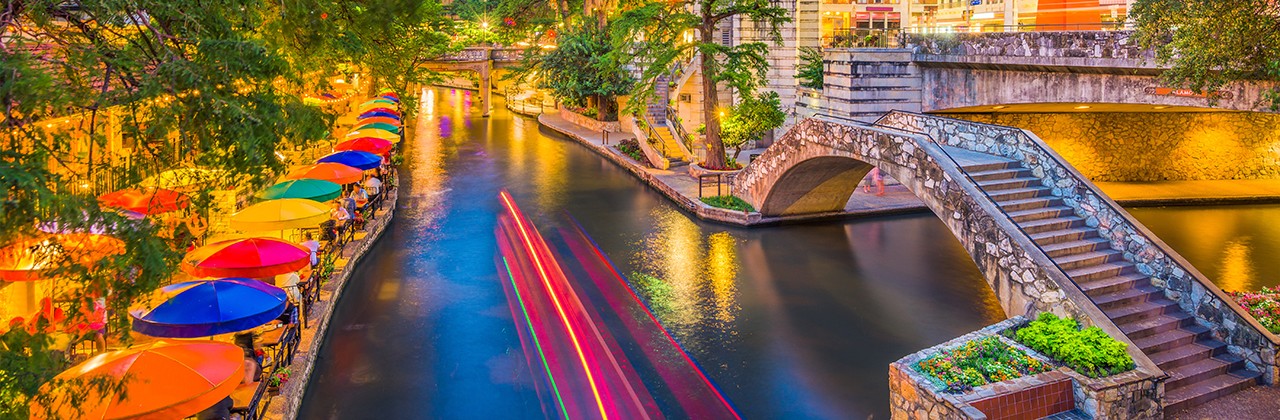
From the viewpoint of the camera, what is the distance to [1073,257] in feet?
52.6

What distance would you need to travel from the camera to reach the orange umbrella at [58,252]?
8.00 m

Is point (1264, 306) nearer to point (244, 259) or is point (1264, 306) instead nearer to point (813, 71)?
point (244, 259)

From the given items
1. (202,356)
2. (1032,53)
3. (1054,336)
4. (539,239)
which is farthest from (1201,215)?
(202,356)

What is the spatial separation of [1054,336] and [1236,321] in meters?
3.02

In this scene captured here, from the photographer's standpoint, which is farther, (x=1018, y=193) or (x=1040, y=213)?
(x=1018, y=193)

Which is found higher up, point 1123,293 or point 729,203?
point 729,203

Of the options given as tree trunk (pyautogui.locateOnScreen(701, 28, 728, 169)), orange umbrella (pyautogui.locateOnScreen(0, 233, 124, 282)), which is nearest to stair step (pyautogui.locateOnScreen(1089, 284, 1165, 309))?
orange umbrella (pyautogui.locateOnScreen(0, 233, 124, 282))

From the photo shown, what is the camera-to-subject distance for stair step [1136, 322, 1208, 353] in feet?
46.6

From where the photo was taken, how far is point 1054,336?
45.4 feet

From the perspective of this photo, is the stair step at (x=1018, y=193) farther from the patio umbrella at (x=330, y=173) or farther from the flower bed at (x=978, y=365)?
the patio umbrella at (x=330, y=173)

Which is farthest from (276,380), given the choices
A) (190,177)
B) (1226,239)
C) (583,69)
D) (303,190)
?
(583,69)

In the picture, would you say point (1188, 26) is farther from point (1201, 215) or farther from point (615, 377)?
point (1201, 215)

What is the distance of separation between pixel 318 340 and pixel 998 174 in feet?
42.3

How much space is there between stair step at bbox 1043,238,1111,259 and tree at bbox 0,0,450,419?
38.6 ft
